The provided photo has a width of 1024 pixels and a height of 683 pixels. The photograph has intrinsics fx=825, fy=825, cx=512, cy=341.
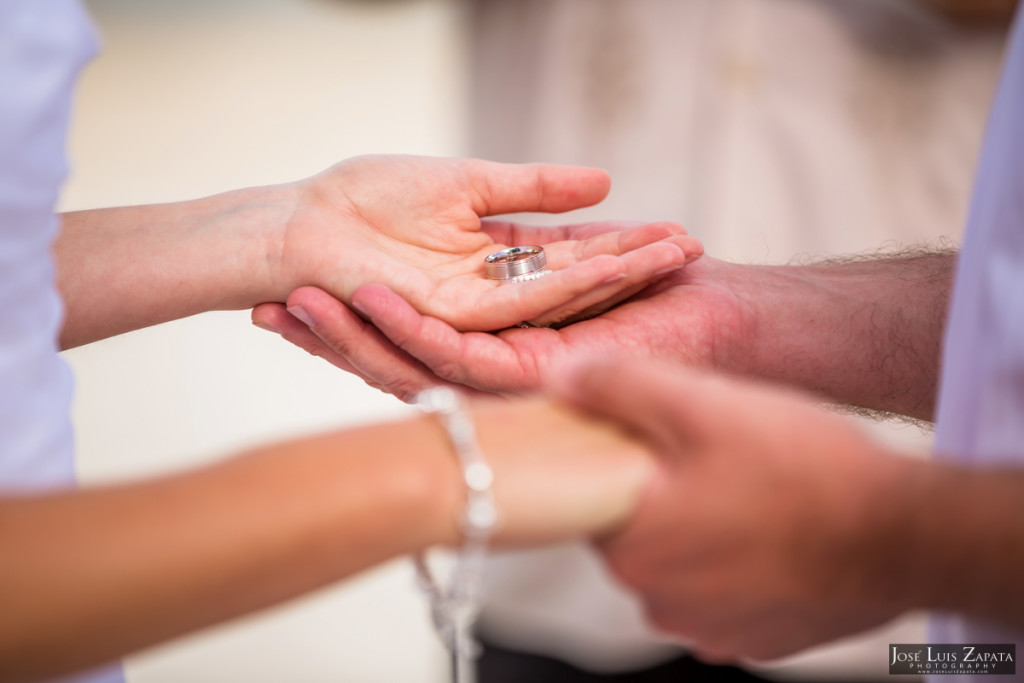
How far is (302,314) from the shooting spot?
972 mm

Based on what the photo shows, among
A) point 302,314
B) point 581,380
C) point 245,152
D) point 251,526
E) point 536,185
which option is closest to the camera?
point 251,526

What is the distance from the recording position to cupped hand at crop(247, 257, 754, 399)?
3.08ft

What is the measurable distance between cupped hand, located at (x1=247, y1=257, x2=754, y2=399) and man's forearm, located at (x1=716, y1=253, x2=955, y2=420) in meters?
0.04

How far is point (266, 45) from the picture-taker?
234cm

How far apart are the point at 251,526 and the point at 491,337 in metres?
0.51

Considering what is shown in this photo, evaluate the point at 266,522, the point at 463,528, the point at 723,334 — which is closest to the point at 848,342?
the point at 723,334

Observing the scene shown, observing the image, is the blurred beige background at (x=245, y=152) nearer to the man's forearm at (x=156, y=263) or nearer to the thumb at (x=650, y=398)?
the man's forearm at (x=156, y=263)

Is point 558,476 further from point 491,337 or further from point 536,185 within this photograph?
point 536,185

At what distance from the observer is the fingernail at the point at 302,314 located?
0.97 m

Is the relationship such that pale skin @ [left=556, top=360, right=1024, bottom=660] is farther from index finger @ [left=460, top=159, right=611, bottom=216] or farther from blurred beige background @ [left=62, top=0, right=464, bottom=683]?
blurred beige background @ [left=62, top=0, right=464, bottom=683]

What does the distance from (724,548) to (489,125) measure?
180 cm

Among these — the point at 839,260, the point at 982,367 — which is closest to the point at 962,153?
the point at 839,260

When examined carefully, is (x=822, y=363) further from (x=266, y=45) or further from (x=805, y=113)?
(x=266, y=45)

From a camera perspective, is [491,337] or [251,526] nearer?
[251,526]
